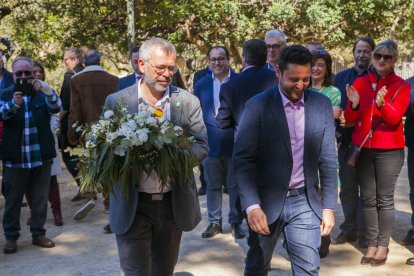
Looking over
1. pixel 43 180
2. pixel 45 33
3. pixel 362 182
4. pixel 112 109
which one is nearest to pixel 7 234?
pixel 43 180

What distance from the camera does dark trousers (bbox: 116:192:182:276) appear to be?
13.5 feet

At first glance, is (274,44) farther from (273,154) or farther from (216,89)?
(273,154)

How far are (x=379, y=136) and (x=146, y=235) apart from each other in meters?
2.78

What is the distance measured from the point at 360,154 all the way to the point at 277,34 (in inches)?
66.2

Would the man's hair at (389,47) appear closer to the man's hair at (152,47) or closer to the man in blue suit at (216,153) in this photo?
the man in blue suit at (216,153)

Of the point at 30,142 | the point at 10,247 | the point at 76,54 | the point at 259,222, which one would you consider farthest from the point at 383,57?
the point at 76,54

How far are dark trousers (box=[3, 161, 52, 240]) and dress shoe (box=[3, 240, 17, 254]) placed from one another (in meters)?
0.05

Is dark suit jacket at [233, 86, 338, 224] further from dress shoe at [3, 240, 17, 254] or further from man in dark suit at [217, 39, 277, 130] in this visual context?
dress shoe at [3, 240, 17, 254]

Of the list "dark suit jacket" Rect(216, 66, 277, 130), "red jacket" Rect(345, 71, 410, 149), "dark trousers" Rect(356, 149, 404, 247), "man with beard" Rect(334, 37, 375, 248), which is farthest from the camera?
"man with beard" Rect(334, 37, 375, 248)

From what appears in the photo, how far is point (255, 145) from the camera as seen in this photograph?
4172mm

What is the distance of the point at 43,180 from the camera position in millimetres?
7246

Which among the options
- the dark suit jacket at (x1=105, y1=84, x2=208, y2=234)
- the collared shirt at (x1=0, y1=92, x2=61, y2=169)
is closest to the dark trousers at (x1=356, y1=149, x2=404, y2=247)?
the dark suit jacket at (x1=105, y1=84, x2=208, y2=234)

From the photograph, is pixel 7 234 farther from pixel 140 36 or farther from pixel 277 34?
pixel 140 36

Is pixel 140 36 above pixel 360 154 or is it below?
above
